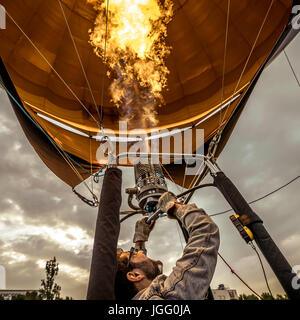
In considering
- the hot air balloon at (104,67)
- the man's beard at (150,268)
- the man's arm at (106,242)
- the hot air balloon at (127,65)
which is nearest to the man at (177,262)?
the man's arm at (106,242)

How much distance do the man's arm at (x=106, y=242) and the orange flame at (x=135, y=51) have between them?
7.04 feet

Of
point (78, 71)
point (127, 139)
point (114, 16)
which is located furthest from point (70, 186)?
point (114, 16)

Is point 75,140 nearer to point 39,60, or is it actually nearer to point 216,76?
point 39,60

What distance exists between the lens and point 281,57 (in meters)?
3.23

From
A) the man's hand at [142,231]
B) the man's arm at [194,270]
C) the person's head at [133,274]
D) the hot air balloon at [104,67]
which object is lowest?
the man's arm at [194,270]

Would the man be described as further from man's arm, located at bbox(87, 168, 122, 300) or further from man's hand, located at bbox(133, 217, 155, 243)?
man's hand, located at bbox(133, 217, 155, 243)

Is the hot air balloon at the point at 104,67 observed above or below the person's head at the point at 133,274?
above

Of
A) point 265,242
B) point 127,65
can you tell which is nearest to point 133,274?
point 265,242

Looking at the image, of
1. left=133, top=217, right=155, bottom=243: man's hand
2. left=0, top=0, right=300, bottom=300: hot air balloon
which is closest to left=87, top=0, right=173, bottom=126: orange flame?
left=0, top=0, right=300, bottom=300: hot air balloon

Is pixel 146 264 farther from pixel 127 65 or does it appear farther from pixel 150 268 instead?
pixel 127 65

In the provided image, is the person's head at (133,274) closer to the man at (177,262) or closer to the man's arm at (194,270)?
the man at (177,262)

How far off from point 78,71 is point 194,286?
304cm

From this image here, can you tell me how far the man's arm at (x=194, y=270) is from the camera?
0.86m
